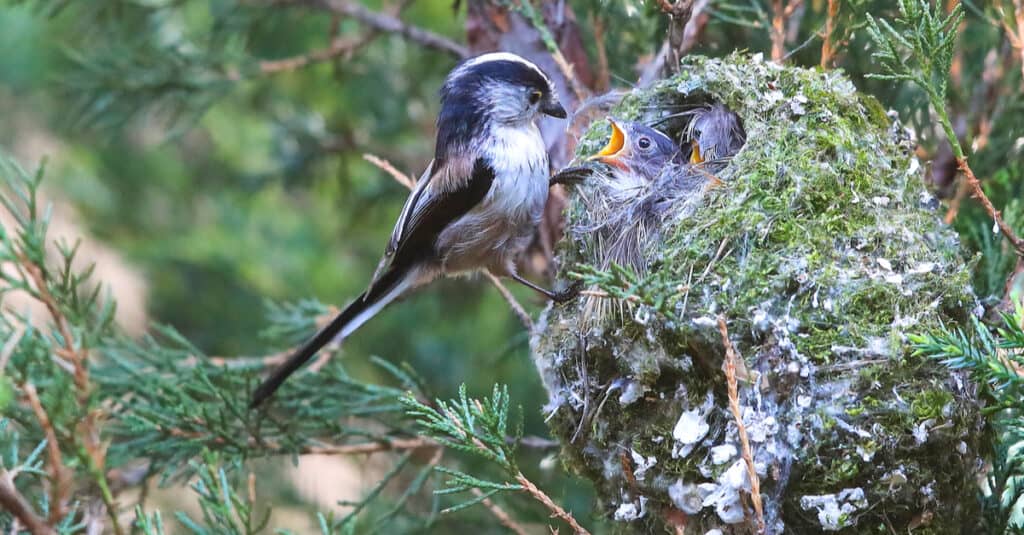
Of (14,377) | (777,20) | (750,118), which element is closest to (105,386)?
(14,377)

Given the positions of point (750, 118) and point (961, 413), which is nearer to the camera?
point (961, 413)

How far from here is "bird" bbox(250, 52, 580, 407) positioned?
3.15 metres

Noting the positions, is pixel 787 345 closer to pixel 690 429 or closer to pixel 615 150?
pixel 690 429

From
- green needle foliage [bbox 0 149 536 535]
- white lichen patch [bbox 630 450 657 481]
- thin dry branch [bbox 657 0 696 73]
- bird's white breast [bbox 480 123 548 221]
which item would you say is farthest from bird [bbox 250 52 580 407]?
white lichen patch [bbox 630 450 657 481]

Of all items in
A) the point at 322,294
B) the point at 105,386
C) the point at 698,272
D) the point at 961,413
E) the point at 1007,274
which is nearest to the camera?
the point at 961,413

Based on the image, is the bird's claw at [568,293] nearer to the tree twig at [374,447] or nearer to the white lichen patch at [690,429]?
the white lichen patch at [690,429]

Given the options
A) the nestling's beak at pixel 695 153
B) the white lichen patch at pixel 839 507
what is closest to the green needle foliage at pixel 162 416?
the white lichen patch at pixel 839 507

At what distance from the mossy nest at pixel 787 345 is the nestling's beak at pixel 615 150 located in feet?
1.20

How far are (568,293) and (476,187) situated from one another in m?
0.57

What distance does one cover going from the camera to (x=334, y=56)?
412cm

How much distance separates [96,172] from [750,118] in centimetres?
454

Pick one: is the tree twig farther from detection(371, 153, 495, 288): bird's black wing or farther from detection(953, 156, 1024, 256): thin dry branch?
detection(953, 156, 1024, 256): thin dry branch

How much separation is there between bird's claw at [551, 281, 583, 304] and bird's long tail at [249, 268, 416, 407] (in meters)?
0.68

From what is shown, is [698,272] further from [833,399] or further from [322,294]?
[322,294]
